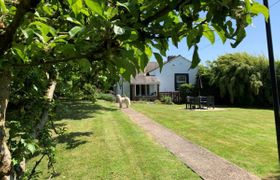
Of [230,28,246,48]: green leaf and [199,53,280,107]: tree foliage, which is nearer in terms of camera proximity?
[230,28,246,48]: green leaf

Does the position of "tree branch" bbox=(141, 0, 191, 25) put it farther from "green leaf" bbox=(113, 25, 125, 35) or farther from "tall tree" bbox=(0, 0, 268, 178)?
"green leaf" bbox=(113, 25, 125, 35)

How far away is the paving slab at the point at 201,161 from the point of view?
24.5 ft

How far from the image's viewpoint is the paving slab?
7.48 meters

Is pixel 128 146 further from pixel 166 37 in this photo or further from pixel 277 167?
pixel 166 37

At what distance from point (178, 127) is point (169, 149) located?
5213mm

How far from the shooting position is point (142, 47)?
1240 mm

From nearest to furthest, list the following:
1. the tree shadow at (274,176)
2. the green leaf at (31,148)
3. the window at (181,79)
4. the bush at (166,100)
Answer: the green leaf at (31,148), the tree shadow at (274,176), the bush at (166,100), the window at (181,79)

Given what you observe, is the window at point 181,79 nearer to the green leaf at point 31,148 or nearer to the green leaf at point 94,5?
the green leaf at point 31,148

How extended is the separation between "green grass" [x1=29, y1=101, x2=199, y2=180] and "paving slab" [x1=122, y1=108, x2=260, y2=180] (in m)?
0.28

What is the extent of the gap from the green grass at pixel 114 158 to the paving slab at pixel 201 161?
0.28 m

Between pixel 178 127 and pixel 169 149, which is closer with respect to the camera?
pixel 169 149

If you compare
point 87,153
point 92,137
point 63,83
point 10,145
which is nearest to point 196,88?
point 92,137

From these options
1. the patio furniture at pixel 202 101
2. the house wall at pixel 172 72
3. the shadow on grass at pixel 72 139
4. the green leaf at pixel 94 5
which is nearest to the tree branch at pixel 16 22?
the green leaf at pixel 94 5

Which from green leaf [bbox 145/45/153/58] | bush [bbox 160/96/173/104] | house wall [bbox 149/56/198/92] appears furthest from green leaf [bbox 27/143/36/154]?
house wall [bbox 149/56/198/92]
